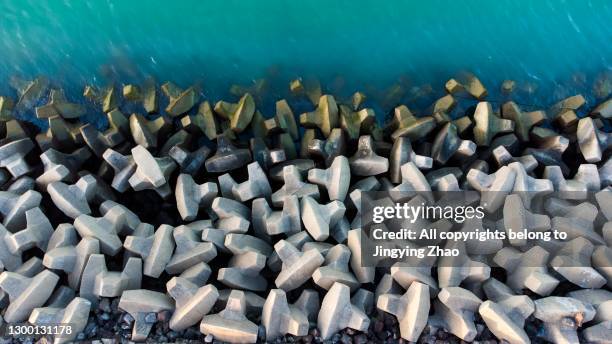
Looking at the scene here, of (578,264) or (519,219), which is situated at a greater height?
(519,219)

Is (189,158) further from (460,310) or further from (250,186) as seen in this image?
(460,310)

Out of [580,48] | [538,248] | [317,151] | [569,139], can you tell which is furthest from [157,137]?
[580,48]

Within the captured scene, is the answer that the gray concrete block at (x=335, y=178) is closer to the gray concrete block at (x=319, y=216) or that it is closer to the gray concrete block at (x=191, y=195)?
the gray concrete block at (x=319, y=216)

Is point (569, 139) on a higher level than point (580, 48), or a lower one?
lower

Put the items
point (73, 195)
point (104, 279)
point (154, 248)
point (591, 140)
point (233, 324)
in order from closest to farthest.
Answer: point (233, 324) → point (104, 279) → point (154, 248) → point (73, 195) → point (591, 140)

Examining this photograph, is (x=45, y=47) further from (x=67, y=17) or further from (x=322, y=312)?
(x=322, y=312)

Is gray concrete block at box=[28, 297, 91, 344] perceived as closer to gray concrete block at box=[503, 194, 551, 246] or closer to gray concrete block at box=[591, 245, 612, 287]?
gray concrete block at box=[503, 194, 551, 246]

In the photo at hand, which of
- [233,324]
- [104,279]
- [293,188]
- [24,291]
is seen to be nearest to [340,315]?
[233,324]

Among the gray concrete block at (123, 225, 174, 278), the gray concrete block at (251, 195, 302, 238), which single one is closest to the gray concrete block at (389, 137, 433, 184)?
the gray concrete block at (251, 195, 302, 238)
